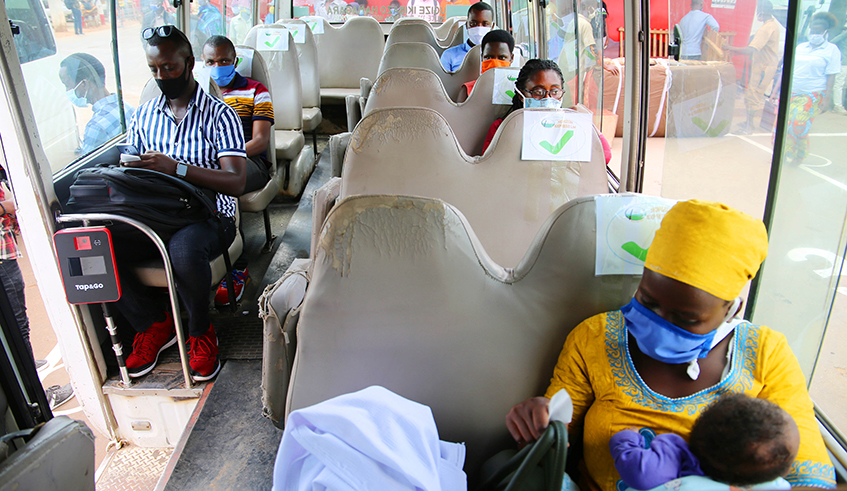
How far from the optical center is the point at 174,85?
2418 mm

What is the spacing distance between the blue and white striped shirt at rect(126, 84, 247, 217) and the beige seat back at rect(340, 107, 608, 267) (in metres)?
0.92

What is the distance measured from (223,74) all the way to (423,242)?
2.73 meters

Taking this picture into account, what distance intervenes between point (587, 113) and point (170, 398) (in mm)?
2123

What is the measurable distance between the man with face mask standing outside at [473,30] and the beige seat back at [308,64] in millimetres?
1301

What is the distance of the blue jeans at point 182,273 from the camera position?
2236mm

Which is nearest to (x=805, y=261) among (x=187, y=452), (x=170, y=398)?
(x=187, y=452)

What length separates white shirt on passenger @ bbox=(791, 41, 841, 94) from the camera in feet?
3.77

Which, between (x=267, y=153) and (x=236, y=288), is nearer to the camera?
(x=236, y=288)

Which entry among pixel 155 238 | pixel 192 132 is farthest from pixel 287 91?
pixel 155 238

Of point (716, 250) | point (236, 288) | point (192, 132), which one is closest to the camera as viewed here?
point (716, 250)

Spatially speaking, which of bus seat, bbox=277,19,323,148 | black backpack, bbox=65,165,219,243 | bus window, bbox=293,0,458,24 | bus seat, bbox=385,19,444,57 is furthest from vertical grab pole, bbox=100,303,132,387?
bus window, bbox=293,0,458,24

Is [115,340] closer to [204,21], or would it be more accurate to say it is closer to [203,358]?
[203,358]

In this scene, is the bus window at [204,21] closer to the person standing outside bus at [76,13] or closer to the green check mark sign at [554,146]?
the person standing outside bus at [76,13]

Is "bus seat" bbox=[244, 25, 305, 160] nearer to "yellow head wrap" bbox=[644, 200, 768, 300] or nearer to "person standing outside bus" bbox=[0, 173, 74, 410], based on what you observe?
"person standing outside bus" bbox=[0, 173, 74, 410]
